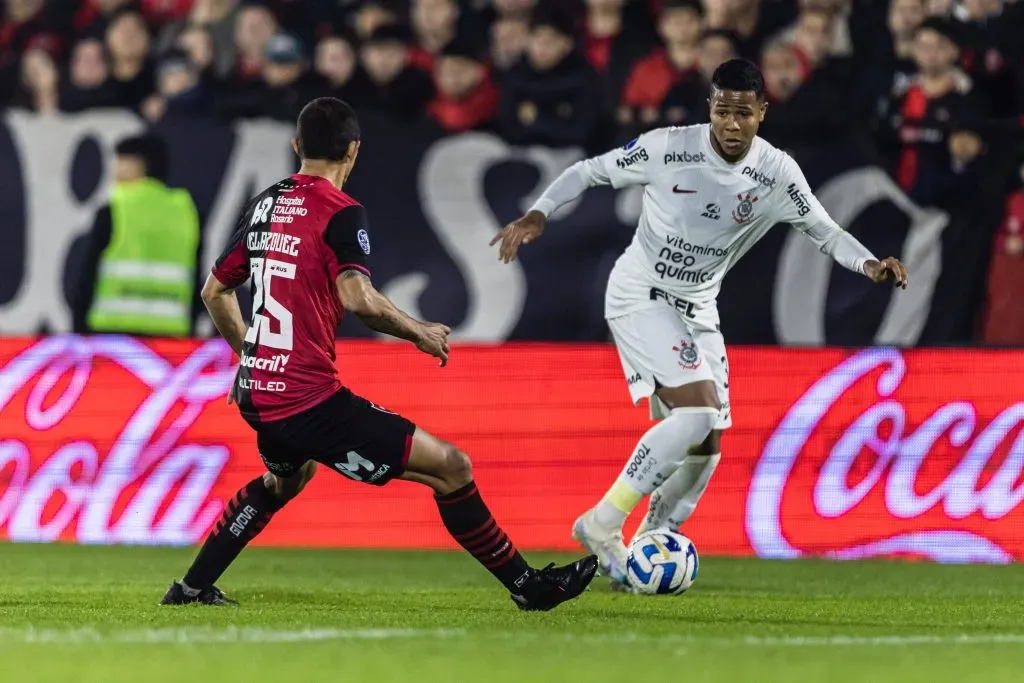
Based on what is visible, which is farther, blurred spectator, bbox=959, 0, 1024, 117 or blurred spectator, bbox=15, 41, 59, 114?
blurred spectator, bbox=15, 41, 59, 114

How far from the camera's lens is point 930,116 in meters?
11.5

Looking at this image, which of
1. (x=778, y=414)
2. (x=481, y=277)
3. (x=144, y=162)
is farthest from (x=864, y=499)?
(x=144, y=162)

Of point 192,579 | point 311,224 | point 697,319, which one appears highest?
point 311,224

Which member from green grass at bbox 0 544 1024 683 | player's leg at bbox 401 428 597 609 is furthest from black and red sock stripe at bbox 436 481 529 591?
green grass at bbox 0 544 1024 683

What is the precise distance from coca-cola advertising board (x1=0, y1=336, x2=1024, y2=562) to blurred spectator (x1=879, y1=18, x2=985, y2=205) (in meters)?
1.51

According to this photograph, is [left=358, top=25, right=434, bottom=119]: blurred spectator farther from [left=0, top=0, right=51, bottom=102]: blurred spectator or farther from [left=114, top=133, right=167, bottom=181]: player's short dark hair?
[left=0, top=0, right=51, bottom=102]: blurred spectator

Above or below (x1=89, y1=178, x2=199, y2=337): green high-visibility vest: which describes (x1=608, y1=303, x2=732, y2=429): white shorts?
above

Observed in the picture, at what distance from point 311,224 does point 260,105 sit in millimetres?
6112

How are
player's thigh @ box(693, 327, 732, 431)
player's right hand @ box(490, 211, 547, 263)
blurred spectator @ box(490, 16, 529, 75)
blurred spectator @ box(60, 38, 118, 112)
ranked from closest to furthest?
player's right hand @ box(490, 211, 547, 263)
player's thigh @ box(693, 327, 732, 431)
blurred spectator @ box(490, 16, 529, 75)
blurred spectator @ box(60, 38, 118, 112)

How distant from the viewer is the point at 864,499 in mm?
10297

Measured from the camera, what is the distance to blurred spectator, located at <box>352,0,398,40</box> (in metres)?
13.6

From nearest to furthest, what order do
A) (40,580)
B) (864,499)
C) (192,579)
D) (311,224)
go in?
(311,224)
(192,579)
(40,580)
(864,499)

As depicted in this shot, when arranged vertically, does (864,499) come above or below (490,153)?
below

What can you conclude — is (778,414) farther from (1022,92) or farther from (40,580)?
(40,580)
